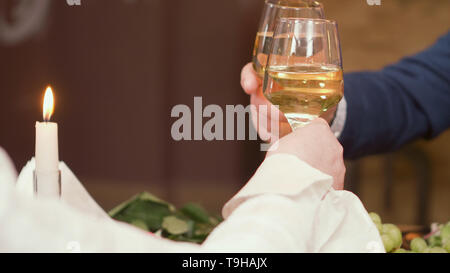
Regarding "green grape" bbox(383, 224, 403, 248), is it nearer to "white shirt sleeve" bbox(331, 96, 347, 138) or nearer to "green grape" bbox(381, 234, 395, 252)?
"green grape" bbox(381, 234, 395, 252)

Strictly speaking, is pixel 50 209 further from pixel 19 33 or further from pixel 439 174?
pixel 19 33

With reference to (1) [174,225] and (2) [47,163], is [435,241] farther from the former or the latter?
(2) [47,163]

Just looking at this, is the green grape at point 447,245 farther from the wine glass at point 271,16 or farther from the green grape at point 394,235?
the wine glass at point 271,16

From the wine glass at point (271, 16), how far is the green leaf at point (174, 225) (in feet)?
1.01

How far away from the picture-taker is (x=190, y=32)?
3.33 metres

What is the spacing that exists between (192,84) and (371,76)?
1692 millimetres

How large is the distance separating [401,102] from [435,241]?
0.90 meters

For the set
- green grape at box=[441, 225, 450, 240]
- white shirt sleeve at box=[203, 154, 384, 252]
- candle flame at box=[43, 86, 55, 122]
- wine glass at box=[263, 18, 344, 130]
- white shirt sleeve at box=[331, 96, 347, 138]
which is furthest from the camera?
white shirt sleeve at box=[331, 96, 347, 138]

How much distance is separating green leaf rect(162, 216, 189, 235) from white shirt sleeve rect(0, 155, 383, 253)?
46 cm

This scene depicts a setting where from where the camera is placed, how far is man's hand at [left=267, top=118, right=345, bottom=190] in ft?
2.10

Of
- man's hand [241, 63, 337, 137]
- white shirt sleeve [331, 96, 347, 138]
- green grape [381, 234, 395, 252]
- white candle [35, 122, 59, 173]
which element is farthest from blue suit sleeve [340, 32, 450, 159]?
white candle [35, 122, 59, 173]
